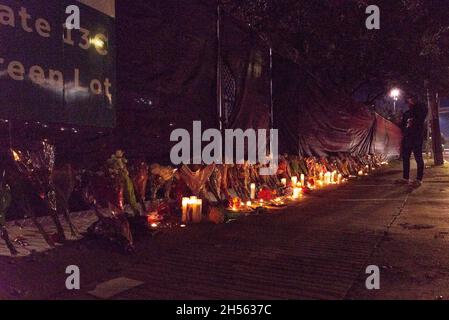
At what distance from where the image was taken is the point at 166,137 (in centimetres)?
628

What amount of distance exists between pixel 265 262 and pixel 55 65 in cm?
294

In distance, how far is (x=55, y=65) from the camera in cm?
487

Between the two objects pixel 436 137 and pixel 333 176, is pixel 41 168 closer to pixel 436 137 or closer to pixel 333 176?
pixel 333 176

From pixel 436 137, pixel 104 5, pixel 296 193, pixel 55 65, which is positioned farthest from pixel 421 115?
pixel 436 137

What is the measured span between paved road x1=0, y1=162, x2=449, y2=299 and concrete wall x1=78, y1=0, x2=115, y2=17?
2675 mm

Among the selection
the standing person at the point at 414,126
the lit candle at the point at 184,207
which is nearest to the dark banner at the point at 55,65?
the lit candle at the point at 184,207

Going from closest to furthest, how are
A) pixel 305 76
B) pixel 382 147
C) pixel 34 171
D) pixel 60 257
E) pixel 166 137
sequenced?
1. pixel 60 257
2. pixel 34 171
3. pixel 166 137
4. pixel 305 76
5. pixel 382 147

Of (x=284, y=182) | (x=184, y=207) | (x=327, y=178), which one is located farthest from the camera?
(x=327, y=178)

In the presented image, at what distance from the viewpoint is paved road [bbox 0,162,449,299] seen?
333cm

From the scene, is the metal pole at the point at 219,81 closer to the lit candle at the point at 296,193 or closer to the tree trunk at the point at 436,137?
the lit candle at the point at 296,193

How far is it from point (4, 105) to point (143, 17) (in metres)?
2.20

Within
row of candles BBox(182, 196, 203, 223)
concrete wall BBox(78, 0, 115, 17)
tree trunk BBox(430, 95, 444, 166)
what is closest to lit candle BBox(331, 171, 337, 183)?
row of candles BBox(182, 196, 203, 223)

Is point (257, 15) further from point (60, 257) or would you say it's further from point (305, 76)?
point (60, 257)
